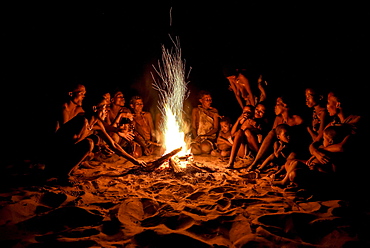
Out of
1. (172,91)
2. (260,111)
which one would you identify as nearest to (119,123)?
(172,91)

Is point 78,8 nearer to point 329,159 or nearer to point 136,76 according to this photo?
point 136,76

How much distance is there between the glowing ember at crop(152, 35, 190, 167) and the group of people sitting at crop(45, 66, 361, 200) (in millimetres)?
534

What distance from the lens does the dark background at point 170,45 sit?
8.95 meters

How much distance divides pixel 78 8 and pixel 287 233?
12026mm

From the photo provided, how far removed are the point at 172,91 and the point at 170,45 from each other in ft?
8.95

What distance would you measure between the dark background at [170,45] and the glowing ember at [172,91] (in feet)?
1.13

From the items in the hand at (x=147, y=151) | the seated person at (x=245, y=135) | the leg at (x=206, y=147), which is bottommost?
the hand at (x=147, y=151)

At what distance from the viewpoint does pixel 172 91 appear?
1007cm

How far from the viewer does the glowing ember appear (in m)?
7.21

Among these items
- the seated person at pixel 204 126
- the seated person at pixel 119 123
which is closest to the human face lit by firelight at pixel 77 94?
the seated person at pixel 119 123

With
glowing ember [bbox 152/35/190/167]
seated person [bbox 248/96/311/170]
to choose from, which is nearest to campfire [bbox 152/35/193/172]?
glowing ember [bbox 152/35/190/167]

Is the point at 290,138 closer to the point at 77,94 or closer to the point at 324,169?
the point at 324,169

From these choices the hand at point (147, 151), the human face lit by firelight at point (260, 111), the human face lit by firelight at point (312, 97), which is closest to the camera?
the human face lit by firelight at point (312, 97)

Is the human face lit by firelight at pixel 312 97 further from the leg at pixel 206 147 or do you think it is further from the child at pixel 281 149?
the leg at pixel 206 147
